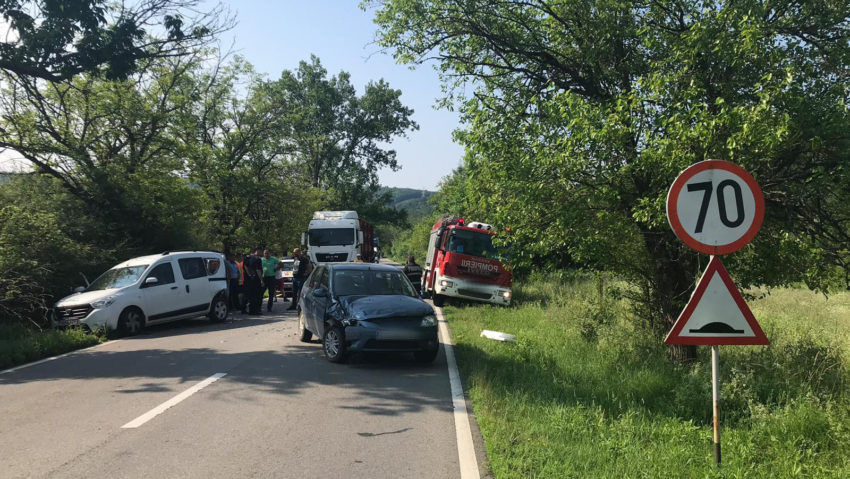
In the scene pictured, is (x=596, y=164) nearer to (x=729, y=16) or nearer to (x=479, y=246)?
(x=729, y=16)

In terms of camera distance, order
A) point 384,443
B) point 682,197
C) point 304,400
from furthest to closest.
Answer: point 304,400 → point 384,443 → point 682,197

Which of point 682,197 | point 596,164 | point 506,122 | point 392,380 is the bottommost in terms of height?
point 392,380

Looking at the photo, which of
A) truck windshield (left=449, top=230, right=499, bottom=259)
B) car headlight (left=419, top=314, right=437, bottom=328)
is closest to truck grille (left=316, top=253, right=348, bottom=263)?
truck windshield (left=449, top=230, right=499, bottom=259)

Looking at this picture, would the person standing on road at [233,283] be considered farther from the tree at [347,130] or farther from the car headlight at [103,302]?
the tree at [347,130]

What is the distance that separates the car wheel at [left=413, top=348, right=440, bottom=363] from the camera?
9266 mm

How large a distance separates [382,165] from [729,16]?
51079 mm

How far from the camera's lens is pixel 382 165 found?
57312 millimetres

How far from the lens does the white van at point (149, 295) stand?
12.4 meters

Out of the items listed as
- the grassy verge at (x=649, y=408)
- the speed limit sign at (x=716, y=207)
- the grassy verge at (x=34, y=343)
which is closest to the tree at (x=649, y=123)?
the grassy verge at (x=649, y=408)

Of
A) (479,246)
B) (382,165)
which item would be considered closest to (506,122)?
→ (479,246)

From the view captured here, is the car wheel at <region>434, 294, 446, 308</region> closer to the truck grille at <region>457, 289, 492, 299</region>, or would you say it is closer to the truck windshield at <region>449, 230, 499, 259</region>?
the truck grille at <region>457, 289, 492, 299</region>

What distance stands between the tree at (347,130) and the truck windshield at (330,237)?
2523 cm

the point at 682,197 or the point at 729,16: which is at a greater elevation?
the point at 729,16

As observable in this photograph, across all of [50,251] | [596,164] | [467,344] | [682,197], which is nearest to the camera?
[682,197]
